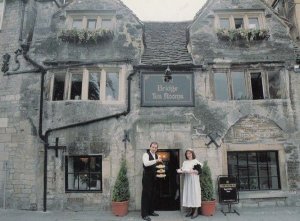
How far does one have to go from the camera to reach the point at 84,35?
10.9 m

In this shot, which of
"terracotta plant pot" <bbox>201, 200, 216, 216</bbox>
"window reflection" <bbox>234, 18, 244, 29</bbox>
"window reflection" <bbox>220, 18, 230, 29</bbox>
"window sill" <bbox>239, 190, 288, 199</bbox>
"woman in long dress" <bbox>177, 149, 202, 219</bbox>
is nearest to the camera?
"woman in long dress" <bbox>177, 149, 202, 219</bbox>

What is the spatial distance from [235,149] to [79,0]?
822cm

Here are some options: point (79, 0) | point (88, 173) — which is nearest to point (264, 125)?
point (88, 173)

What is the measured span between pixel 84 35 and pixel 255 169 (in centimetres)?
784

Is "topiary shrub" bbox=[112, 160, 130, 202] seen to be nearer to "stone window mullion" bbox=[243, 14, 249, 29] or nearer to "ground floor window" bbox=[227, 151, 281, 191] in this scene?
"ground floor window" bbox=[227, 151, 281, 191]

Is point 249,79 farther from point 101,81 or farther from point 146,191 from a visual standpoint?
point 146,191

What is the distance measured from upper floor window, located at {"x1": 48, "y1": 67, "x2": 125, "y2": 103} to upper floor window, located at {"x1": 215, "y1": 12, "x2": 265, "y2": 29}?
443 centimetres

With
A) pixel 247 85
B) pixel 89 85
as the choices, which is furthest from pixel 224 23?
pixel 89 85

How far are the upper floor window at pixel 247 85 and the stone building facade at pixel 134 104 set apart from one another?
0.12 feet

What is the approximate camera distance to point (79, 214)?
9445 millimetres

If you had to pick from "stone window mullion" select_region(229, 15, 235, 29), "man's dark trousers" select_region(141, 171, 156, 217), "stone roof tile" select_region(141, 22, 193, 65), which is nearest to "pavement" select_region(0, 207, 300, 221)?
"man's dark trousers" select_region(141, 171, 156, 217)

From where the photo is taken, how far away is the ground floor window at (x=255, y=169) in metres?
10.3

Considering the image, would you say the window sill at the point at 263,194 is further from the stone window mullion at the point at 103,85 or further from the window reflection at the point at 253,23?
the window reflection at the point at 253,23

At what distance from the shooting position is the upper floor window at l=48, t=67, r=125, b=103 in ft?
35.1
